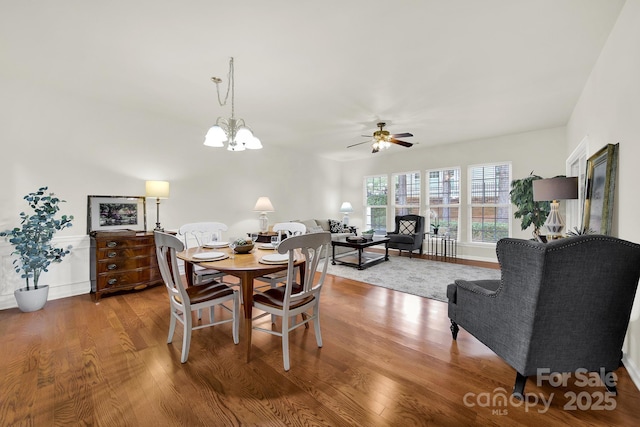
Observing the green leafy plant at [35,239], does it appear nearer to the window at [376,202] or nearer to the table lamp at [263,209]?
the table lamp at [263,209]

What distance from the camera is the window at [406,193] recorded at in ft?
22.5

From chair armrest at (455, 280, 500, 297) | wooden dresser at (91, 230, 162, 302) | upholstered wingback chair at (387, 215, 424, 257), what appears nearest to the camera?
chair armrest at (455, 280, 500, 297)

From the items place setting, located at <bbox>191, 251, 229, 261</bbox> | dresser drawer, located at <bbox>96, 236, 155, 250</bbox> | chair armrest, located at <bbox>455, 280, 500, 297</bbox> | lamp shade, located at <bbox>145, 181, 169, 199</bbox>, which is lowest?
chair armrest, located at <bbox>455, 280, 500, 297</bbox>

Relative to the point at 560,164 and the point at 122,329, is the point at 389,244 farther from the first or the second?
the point at 122,329

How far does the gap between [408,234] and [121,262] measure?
5.28m

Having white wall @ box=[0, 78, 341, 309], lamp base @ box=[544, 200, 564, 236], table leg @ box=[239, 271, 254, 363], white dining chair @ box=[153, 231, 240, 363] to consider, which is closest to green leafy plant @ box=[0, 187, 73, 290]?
white wall @ box=[0, 78, 341, 309]

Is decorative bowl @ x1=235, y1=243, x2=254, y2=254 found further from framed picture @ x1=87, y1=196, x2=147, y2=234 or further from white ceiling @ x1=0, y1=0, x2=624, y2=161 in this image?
framed picture @ x1=87, y1=196, x2=147, y2=234

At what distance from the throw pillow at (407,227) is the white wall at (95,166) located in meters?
3.38

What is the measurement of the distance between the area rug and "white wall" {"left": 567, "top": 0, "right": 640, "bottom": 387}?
5.69ft

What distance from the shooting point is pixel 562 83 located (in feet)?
10.4

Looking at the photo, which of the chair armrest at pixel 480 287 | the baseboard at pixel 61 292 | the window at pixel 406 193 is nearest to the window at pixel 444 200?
the window at pixel 406 193

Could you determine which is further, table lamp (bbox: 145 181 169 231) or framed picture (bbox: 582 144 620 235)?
table lamp (bbox: 145 181 169 231)

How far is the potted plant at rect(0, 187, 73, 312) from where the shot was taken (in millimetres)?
2960

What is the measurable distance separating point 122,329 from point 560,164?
7.03 metres
